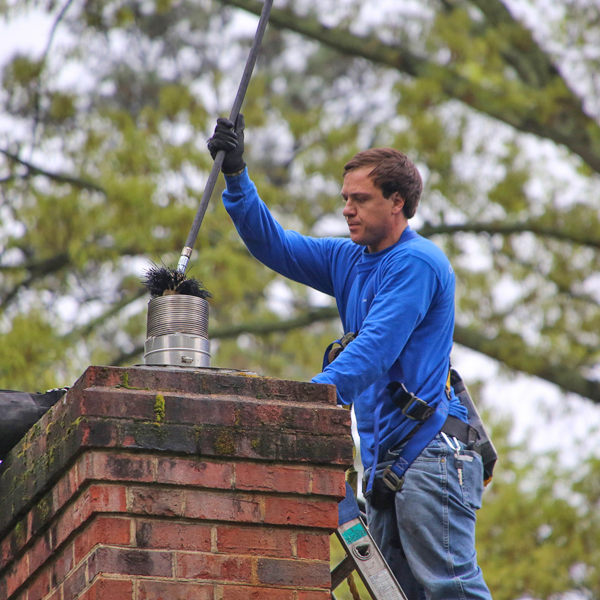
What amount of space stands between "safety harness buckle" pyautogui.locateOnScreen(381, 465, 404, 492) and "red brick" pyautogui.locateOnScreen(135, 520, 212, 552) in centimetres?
90

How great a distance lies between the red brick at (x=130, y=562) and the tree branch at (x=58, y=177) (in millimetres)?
9042

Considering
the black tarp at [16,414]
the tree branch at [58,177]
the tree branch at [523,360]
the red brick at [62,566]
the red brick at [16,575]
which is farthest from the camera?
the tree branch at [58,177]

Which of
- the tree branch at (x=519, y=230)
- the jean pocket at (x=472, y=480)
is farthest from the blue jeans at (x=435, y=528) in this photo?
the tree branch at (x=519, y=230)

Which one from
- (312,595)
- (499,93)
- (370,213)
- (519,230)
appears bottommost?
(312,595)

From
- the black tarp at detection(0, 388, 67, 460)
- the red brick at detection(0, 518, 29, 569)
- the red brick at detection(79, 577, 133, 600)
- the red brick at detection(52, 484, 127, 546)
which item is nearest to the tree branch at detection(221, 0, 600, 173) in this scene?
the black tarp at detection(0, 388, 67, 460)

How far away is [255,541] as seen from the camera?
11.0ft

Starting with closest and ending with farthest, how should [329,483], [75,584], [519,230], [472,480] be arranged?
[75,584] → [329,483] → [472,480] → [519,230]

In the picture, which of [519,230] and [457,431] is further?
[519,230]

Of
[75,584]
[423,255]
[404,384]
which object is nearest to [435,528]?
[404,384]

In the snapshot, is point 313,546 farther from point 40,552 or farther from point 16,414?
point 16,414

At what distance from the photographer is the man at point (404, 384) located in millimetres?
3891

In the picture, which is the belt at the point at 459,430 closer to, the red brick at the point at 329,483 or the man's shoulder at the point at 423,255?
the man's shoulder at the point at 423,255

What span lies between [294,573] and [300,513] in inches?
7.2

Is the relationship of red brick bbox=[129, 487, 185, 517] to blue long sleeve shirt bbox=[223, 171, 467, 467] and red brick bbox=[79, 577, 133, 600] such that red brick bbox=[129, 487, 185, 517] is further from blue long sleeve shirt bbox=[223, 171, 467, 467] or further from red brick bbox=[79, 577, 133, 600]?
blue long sleeve shirt bbox=[223, 171, 467, 467]
